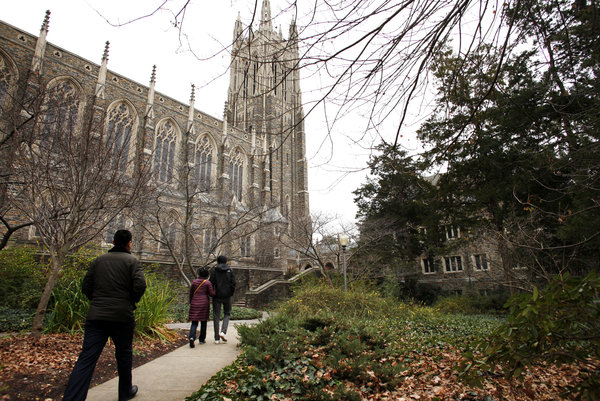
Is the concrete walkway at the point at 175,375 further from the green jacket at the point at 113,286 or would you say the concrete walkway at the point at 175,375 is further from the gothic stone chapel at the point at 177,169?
the gothic stone chapel at the point at 177,169

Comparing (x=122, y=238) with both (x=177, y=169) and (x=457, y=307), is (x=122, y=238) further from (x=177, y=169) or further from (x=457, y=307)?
(x=457, y=307)

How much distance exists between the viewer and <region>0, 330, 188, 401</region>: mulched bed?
3.58 metres

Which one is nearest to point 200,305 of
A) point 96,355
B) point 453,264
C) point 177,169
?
point 96,355

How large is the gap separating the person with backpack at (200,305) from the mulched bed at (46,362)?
614 millimetres

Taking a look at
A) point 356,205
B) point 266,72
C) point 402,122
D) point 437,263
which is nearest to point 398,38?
point 402,122

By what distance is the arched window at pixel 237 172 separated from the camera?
3094 centimetres

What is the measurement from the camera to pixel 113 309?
3.13m

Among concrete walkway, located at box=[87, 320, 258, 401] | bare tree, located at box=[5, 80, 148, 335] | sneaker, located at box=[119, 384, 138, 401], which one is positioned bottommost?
concrete walkway, located at box=[87, 320, 258, 401]

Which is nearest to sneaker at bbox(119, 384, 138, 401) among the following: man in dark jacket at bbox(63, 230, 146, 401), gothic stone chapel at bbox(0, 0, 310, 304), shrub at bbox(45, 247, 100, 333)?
man in dark jacket at bbox(63, 230, 146, 401)

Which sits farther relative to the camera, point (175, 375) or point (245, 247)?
point (245, 247)

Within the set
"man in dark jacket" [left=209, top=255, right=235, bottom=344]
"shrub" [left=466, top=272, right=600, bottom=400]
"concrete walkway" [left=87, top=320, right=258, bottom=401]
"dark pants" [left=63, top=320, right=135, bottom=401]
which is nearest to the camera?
"shrub" [left=466, top=272, right=600, bottom=400]

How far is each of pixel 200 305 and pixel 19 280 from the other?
6.38 m

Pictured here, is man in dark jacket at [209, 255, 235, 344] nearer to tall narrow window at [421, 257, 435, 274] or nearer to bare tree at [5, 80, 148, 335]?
bare tree at [5, 80, 148, 335]

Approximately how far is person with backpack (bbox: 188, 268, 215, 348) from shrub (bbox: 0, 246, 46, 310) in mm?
4812
